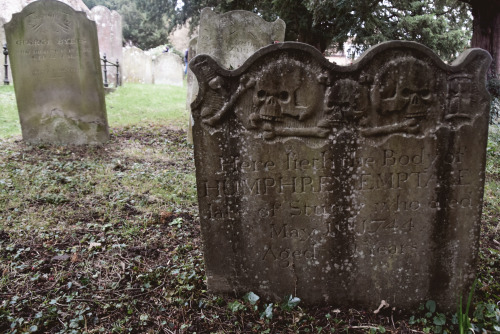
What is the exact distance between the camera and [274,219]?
2.67 meters

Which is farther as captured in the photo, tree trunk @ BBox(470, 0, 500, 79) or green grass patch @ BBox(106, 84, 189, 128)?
green grass patch @ BBox(106, 84, 189, 128)

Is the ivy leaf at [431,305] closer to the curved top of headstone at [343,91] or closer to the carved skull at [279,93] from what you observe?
the curved top of headstone at [343,91]

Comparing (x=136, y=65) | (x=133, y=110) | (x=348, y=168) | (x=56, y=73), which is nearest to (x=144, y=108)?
(x=133, y=110)

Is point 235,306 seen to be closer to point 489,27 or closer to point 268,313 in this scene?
point 268,313

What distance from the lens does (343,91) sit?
2467 millimetres

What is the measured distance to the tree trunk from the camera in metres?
7.02

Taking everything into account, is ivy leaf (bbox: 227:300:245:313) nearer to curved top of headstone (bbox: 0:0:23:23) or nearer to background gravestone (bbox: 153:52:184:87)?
curved top of headstone (bbox: 0:0:23:23)

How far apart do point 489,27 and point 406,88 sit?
6.28 meters

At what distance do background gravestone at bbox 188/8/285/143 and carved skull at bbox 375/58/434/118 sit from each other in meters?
4.70

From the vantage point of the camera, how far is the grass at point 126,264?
8.60ft

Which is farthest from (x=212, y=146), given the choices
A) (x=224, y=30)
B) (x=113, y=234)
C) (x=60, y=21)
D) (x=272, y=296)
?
(x=60, y=21)

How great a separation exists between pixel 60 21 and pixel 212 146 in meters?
5.65

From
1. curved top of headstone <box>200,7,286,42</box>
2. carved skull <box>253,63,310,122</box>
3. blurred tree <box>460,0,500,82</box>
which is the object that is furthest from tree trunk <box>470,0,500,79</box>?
carved skull <box>253,63,310,122</box>

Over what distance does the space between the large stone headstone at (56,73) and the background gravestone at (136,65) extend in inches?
546
